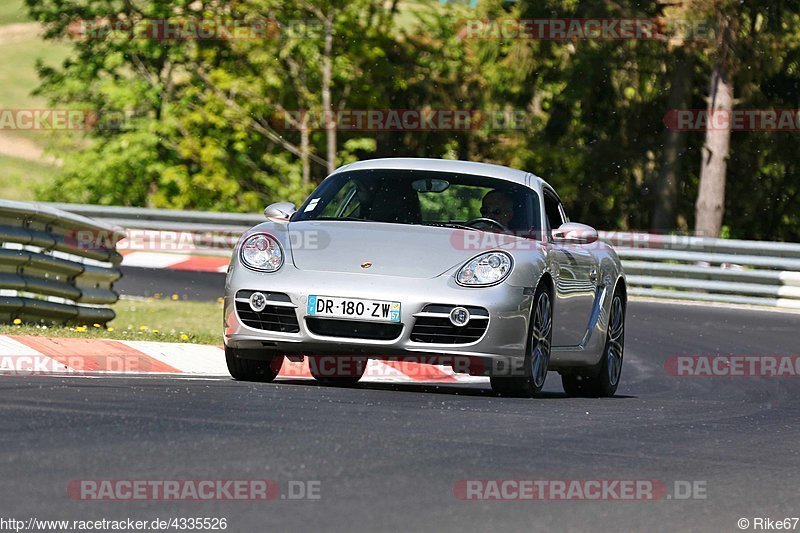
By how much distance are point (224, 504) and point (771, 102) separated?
33125 mm

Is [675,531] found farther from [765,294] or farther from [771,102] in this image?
[771,102]

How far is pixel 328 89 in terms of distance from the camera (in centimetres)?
3700

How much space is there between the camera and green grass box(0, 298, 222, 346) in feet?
37.1

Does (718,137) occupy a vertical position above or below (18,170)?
above

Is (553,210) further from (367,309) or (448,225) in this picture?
(367,309)

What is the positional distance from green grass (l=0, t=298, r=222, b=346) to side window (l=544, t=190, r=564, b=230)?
295cm

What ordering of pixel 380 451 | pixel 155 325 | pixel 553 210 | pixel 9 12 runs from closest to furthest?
1. pixel 380 451
2. pixel 553 210
3. pixel 155 325
4. pixel 9 12

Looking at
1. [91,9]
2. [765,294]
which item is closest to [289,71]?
[91,9]

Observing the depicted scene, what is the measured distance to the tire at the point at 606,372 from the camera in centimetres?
1093

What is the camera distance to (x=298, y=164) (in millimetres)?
39062

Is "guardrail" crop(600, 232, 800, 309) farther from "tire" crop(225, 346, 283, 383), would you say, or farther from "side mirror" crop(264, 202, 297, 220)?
"tire" crop(225, 346, 283, 383)

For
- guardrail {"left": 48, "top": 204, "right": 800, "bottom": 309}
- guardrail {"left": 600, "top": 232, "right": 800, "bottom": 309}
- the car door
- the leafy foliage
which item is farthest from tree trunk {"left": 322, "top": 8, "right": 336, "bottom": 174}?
the car door

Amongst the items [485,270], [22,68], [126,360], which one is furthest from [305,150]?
[22,68]

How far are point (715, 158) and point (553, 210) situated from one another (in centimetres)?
1966
